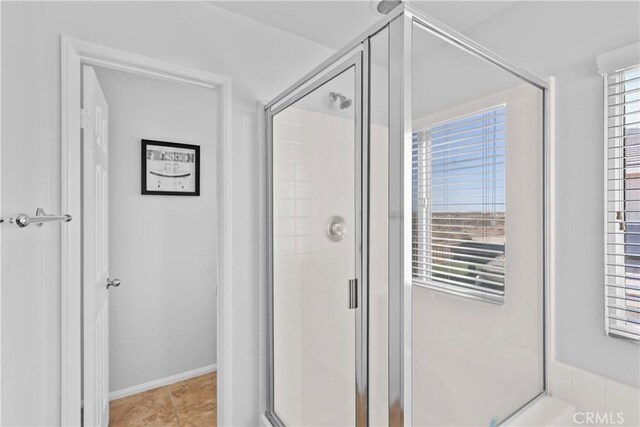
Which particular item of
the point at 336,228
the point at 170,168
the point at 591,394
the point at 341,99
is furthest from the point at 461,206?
the point at 170,168

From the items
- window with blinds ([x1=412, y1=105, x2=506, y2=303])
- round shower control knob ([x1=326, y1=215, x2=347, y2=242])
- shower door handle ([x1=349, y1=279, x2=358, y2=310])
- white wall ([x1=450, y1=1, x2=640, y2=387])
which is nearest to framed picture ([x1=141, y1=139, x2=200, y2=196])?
round shower control knob ([x1=326, y1=215, x2=347, y2=242])

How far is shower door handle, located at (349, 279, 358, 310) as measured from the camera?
122cm

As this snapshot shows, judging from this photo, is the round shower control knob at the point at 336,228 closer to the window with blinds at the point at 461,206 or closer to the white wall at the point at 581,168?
the window with blinds at the point at 461,206

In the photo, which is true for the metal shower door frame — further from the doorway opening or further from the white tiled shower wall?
the white tiled shower wall

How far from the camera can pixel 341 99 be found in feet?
4.18

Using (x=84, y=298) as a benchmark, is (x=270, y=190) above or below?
above

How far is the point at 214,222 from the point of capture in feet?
9.29

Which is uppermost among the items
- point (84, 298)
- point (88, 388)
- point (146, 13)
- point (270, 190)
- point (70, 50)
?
point (146, 13)

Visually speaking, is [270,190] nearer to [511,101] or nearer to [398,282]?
[398,282]

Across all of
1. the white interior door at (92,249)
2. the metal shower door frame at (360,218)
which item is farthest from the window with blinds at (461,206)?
the white interior door at (92,249)

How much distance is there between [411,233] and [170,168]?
2201mm

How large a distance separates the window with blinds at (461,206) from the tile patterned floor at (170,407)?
6.09 feet

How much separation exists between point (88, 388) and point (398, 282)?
4.61ft

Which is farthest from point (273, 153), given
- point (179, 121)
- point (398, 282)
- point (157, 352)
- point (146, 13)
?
point (157, 352)
